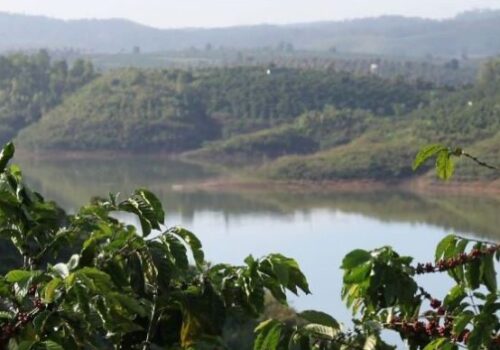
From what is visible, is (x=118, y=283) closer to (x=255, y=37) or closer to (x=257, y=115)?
(x=257, y=115)

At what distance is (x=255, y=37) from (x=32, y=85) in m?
79.8

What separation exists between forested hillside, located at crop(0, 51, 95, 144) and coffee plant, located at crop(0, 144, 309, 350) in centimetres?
3438

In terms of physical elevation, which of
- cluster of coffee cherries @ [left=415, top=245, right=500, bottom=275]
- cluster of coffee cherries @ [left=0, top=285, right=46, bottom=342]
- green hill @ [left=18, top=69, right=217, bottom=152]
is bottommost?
green hill @ [left=18, top=69, right=217, bottom=152]

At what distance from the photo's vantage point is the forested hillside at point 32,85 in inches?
1428

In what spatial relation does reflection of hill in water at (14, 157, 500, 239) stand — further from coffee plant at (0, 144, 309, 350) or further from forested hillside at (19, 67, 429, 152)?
coffee plant at (0, 144, 309, 350)

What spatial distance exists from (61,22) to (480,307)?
402 feet

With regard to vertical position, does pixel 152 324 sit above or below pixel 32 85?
above

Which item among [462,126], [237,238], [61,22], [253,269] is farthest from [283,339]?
[61,22]

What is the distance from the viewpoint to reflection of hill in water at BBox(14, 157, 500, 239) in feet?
71.7

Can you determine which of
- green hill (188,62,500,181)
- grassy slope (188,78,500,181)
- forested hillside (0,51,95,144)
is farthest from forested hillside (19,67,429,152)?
grassy slope (188,78,500,181)

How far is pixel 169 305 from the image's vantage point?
4.23ft

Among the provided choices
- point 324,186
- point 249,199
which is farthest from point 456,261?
point 324,186

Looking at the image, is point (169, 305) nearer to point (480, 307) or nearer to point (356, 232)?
point (480, 307)

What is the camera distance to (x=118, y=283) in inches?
49.5
